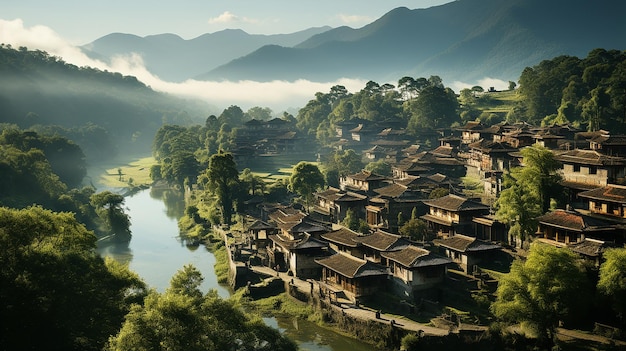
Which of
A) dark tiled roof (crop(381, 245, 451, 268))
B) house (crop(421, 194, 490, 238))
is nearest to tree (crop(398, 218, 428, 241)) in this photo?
house (crop(421, 194, 490, 238))

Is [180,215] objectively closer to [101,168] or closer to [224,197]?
[224,197]

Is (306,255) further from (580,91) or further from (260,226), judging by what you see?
(580,91)

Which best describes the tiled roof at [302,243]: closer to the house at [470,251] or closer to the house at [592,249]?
the house at [470,251]

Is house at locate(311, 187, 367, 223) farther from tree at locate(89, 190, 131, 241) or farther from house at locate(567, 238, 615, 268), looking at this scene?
house at locate(567, 238, 615, 268)

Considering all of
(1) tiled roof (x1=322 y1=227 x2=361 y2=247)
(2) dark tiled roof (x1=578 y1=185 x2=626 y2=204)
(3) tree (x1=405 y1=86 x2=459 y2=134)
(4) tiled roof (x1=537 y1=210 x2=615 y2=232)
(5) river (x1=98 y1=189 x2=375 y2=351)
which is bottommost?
(5) river (x1=98 y1=189 x2=375 y2=351)

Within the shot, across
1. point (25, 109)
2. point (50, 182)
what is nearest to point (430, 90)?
point (50, 182)

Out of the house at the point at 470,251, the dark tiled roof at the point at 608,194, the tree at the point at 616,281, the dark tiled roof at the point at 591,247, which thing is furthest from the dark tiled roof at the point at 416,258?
the dark tiled roof at the point at 608,194
